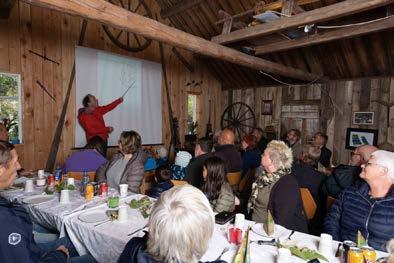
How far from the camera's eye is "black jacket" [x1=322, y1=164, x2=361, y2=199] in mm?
2480

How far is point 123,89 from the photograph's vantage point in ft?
19.9

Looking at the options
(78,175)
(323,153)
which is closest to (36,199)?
(78,175)

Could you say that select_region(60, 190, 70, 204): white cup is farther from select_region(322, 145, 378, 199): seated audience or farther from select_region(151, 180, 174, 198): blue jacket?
select_region(322, 145, 378, 199): seated audience

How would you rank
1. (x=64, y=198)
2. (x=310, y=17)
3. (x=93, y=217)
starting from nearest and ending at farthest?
1. (x=93, y=217)
2. (x=64, y=198)
3. (x=310, y=17)

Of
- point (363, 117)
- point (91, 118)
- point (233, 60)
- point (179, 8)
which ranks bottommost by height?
point (91, 118)

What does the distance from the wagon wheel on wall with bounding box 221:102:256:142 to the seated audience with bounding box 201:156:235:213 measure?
540 cm

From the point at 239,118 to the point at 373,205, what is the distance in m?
6.22

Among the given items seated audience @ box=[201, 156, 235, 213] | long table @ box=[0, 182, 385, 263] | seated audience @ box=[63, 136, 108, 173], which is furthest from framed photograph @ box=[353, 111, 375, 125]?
seated audience @ box=[63, 136, 108, 173]

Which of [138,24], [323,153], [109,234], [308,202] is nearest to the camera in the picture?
[109,234]

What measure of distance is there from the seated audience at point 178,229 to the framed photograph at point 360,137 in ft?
20.1

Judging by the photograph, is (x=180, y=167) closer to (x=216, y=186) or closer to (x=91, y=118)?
(x=216, y=186)

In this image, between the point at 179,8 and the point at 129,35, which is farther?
the point at 179,8

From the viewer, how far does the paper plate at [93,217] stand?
1.96 metres

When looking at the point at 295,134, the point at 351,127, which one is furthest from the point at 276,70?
the point at 351,127
